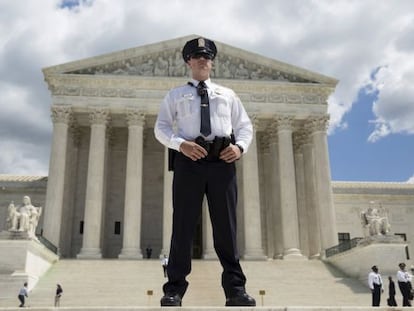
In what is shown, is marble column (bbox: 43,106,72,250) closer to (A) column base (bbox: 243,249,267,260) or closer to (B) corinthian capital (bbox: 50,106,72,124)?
(B) corinthian capital (bbox: 50,106,72,124)

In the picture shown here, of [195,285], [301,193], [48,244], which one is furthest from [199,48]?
[301,193]

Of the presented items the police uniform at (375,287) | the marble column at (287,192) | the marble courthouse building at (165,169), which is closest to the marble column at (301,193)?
the marble courthouse building at (165,169)

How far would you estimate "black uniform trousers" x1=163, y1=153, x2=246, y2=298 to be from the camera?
5.66 meters

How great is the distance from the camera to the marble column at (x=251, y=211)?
37.2 metres

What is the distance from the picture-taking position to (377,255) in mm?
29641

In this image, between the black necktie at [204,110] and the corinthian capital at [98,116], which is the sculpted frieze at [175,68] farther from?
the black necktie at [204,110]

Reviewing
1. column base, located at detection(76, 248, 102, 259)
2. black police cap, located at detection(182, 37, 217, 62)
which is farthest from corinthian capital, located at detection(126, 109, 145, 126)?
black police cap, located at detection(182, 37, 217, 62)

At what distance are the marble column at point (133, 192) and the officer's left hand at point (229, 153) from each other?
31.4 meters

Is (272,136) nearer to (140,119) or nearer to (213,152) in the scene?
(140,119)

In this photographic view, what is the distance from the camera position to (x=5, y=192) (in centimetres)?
4566

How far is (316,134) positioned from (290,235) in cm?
863

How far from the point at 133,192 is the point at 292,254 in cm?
1269

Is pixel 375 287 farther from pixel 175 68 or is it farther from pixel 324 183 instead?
pixel 175 68

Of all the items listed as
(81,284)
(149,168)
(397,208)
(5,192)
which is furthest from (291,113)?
(5,192)
